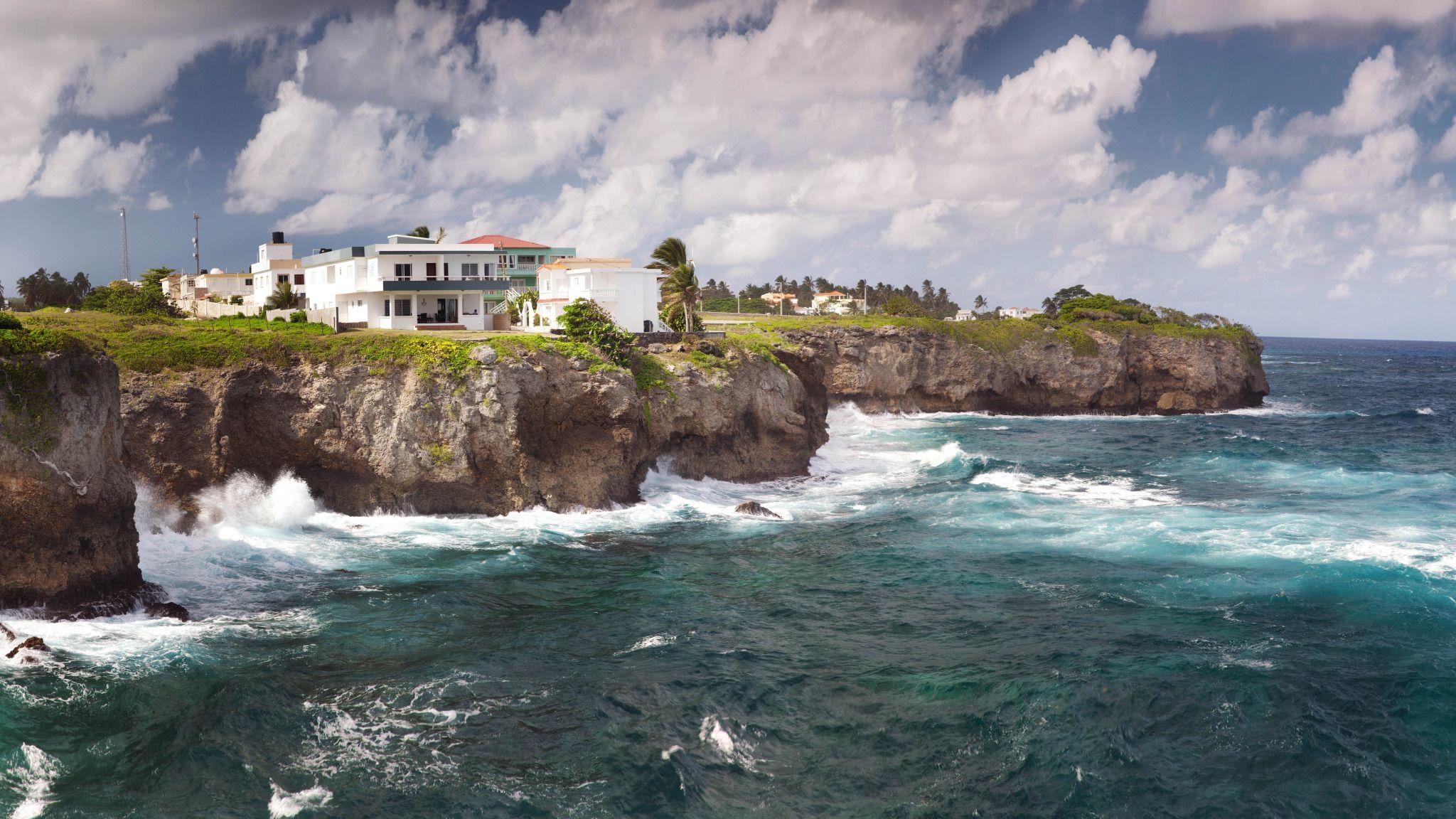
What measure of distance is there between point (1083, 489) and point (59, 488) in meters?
49.1

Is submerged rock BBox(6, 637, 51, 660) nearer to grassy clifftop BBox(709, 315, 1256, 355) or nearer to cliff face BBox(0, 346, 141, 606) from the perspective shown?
cliff face BBox(0, 346, 141, 606)

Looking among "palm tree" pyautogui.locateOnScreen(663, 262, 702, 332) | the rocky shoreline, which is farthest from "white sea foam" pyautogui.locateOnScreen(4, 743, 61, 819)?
"palm tree" pyautogui.locateOnScreen(663, 262, 702, 332)

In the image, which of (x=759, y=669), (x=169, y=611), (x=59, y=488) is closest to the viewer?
(x=759, y=669)

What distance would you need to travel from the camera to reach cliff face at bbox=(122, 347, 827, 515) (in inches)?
1711

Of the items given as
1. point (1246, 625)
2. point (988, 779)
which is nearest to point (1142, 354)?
point (1246, 625)

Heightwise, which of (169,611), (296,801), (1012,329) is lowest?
(296,801)

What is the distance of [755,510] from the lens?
48812 millimetres

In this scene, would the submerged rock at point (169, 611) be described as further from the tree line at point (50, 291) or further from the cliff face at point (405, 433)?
the tree line at point (50, 291)

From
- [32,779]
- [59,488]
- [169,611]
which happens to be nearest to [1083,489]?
[169,611]

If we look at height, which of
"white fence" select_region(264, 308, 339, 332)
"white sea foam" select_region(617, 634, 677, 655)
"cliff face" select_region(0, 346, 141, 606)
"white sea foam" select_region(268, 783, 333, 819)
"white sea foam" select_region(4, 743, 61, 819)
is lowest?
"white sea foam" select_region(268, 783, 333, 819)

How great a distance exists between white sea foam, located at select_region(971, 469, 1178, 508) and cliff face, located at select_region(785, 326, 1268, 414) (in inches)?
1299

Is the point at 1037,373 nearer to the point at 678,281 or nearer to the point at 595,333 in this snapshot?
the point at 678,281

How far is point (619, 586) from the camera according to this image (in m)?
36.2

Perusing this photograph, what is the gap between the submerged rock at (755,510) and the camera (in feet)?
159
